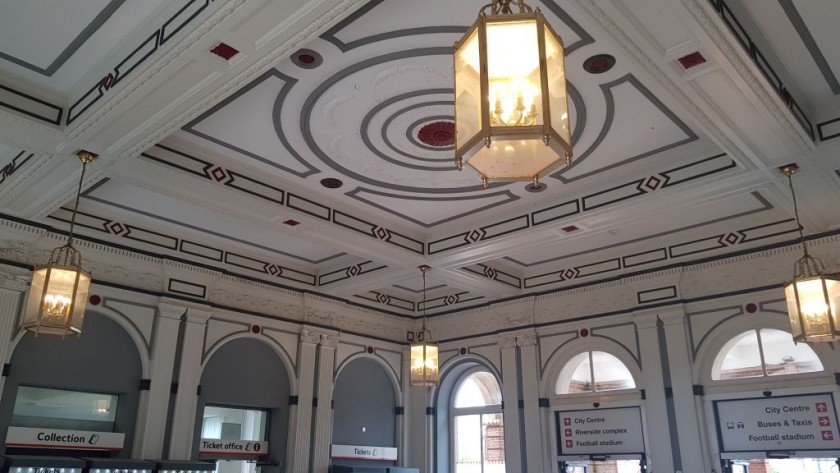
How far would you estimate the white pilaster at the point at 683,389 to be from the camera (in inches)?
275

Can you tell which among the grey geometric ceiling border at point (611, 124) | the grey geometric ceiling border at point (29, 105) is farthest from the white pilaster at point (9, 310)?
the grey geometric ceiling border at point (611, 124)

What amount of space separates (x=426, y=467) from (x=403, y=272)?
338cm

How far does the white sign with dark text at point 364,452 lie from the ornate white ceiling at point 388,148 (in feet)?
7.47

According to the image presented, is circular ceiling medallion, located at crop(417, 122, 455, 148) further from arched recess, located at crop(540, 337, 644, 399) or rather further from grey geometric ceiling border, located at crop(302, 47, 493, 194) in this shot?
arched recess, located at crop(540, 337, 644, 399)

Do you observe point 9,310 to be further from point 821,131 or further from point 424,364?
point 821,131

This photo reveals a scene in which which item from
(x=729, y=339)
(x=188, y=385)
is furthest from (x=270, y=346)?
(x=729, y=339)

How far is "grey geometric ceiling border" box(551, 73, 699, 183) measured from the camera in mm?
4773

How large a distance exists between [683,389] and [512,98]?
6034 millimetres

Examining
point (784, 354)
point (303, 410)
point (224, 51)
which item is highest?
point (224, 51)

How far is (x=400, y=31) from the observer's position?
424cm

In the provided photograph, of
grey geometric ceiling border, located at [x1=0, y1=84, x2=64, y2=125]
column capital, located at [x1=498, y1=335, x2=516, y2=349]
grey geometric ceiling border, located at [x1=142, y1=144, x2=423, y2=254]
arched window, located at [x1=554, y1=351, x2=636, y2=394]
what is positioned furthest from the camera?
column capital, located at [x1=498, y1=335, x2=516, y2=349]

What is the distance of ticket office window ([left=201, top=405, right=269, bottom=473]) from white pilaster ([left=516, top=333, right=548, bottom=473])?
346 cm

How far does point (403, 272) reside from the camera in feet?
26.2

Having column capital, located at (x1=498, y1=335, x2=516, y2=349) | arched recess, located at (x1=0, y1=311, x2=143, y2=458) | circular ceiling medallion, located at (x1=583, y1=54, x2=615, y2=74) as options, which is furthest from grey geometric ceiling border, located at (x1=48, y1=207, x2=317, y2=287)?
circular ceiling medallion, located at (x1=583, y1=54, x2=615, y2=74)
